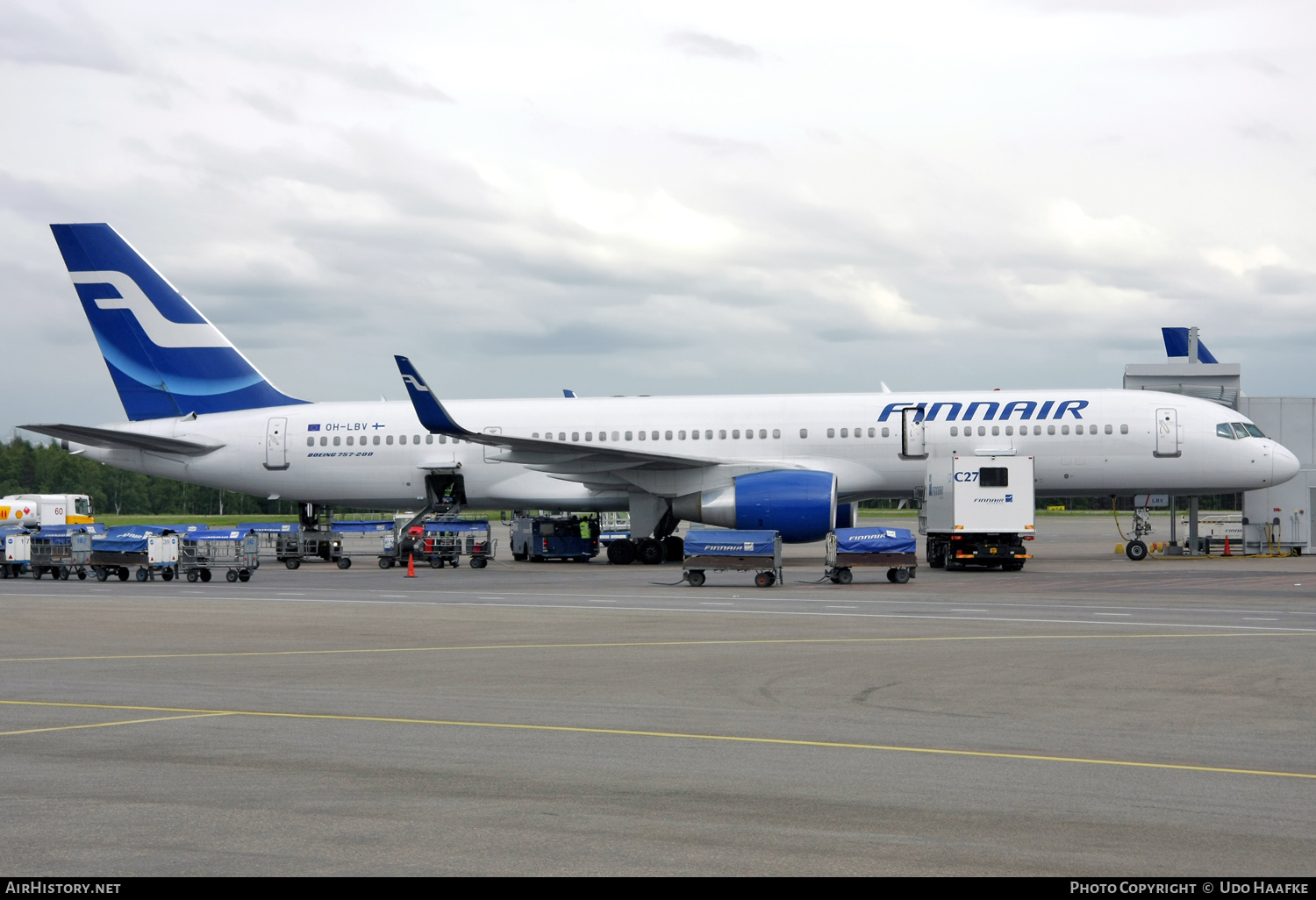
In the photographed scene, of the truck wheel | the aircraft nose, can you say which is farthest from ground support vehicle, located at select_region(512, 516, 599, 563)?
the aircraft nose

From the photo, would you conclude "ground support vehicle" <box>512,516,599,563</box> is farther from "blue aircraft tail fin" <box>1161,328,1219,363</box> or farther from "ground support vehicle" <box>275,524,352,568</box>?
"blue aircraft tail fin" <box>1161,328,1219,363</box>

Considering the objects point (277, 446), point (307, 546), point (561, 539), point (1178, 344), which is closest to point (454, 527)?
point (561, 539)

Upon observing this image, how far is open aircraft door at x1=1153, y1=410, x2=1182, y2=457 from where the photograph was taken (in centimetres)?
3306

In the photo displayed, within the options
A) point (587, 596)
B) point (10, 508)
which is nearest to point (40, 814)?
point (587, 596)

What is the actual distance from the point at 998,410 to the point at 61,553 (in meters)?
24.9

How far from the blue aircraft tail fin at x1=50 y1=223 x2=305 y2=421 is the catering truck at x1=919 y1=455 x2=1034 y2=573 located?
20806mm

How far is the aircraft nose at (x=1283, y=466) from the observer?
33500 mm

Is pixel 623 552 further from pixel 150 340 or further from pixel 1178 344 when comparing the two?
pixel 1178 344

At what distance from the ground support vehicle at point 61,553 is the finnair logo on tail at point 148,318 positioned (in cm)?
789

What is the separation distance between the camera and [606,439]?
120 feet

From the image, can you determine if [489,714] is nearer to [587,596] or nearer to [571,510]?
[587,596]

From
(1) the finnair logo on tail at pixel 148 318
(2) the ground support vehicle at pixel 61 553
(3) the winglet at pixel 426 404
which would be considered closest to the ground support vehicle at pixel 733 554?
(3) the winglet at pixel 426 404
